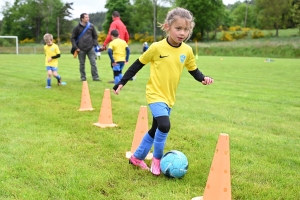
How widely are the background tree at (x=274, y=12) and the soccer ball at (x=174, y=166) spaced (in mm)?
67378

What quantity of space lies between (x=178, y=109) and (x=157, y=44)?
4.04m

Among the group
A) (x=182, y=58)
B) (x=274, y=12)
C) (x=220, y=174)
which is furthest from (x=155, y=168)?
(x=274, y=12)

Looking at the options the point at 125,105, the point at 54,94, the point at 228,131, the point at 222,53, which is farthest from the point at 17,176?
the point at 222,53

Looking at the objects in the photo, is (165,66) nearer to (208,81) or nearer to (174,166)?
(208,81)

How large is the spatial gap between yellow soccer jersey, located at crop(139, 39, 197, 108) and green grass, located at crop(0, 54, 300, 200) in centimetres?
94

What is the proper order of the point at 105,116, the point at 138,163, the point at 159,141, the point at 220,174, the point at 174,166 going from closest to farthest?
the point at 220,174
the point at 174,166
the point at 159,141
the point at 138,163
the point at 105,116

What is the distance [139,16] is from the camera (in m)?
82.4

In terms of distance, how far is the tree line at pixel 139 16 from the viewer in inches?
2789

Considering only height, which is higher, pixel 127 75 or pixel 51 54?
pixel 51 54

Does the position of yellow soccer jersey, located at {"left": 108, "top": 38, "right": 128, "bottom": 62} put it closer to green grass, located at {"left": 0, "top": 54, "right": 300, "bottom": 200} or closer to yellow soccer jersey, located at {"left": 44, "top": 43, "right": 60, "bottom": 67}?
yellow soccer jersey, located at {"left": 44, "top": 43, "right": 60, "bottom": 67}

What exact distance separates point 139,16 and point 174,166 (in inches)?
3203

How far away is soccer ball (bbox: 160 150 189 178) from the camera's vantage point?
150 inches

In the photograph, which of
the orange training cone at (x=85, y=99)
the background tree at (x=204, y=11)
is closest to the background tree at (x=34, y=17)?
the background tree at (x=204, y=11)

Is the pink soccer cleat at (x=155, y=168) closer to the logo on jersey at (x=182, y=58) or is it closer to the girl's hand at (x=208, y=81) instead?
the girl's hand at (x=208, y=81)
